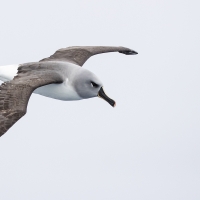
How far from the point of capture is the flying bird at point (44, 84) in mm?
26422

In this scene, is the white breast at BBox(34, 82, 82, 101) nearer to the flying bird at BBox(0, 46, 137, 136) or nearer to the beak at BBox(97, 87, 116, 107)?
the flying bird at BBox(0, 46, 137, 136)

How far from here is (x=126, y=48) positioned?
1358 inches

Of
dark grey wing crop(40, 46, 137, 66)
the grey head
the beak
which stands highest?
the grey head

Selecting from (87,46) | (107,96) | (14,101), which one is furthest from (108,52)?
(14,101)

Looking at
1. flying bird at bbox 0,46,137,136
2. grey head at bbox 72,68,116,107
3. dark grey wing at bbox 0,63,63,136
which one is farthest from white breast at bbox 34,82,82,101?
dark grey wing at bbox 0,63,63,136

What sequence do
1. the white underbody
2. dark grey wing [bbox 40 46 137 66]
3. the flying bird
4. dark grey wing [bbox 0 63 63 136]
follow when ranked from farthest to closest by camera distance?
dark grey wing [bbox 40 46 137 66]
the white underbody
the flying bird
dark grey wing [bbox 0 63 63 136]

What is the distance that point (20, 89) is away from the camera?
89.1ft

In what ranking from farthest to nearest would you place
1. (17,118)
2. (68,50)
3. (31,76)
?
1. (68,50)
2. (31,76)
3. (17,118)

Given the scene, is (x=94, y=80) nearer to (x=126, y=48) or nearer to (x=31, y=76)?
(x=31, y=76)

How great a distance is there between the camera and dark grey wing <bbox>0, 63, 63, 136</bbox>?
84.3 ft

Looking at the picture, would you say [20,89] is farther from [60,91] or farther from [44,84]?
[60,91]

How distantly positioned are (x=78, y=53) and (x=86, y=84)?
444cm

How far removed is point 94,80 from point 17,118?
414cm

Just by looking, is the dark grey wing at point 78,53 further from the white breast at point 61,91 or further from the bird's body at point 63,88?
the white breast at point 61,91
